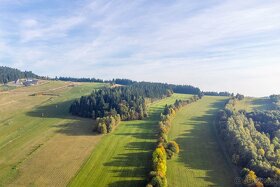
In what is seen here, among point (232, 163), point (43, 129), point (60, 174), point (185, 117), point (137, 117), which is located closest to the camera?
point (60, 174)

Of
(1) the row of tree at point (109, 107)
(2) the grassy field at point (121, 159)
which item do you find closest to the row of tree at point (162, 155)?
(2) the grassy field at point (121, 159)

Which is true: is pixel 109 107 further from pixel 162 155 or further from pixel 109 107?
pixel 162 155

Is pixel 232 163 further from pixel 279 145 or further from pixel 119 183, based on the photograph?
pixel 119 183

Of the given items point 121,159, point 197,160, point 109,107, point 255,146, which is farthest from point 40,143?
point 255,146

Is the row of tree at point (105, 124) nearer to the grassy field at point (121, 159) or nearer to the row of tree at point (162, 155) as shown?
the grassy field at point (121, 159)

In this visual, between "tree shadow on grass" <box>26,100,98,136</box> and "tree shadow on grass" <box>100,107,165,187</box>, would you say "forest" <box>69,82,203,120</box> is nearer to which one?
"tree shadow on grass" <box>26,100,98,136</box>

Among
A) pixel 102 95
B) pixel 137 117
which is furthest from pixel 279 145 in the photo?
pixel 102 95

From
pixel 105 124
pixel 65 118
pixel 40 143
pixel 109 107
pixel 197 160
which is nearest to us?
pixel 197 160

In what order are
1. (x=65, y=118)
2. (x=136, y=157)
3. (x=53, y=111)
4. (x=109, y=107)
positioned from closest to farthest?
(x=136, y=157), (x=65, y=118), (x=109, y=107), (x=53, y=111)
